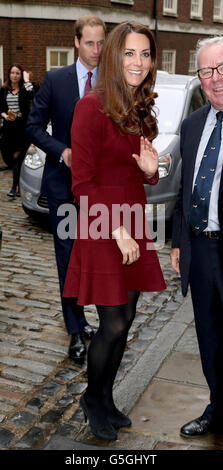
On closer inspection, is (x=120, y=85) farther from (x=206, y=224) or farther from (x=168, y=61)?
(x=168, y=61)

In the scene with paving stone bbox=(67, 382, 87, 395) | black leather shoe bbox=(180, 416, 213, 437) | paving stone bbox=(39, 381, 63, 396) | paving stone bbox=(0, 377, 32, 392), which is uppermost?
black leather shoe bbox=(180, 416, 213, 437)

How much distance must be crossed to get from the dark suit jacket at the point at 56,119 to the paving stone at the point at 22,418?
145 centimetres

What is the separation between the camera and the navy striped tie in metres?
3.08

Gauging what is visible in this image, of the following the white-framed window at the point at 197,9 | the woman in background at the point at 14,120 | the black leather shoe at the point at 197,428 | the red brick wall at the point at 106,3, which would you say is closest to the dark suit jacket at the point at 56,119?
the black leather shoe at the point at 197,428

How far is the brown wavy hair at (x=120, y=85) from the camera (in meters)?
2.91

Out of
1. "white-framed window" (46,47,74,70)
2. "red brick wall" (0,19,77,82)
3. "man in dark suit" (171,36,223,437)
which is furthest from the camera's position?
Answer: "white-framed window" (46,47,74,70)

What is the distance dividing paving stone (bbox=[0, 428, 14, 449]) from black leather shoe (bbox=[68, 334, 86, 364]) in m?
0.97

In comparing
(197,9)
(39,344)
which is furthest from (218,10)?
(39,344)

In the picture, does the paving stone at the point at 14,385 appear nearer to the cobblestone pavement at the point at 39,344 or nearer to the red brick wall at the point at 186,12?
the cobblestone pavement at the point at 39,344

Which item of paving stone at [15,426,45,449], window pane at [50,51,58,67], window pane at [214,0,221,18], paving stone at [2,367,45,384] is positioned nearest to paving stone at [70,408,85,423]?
paving stone at [15,426,45,449]

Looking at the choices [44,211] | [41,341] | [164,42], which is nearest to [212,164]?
[41,341]

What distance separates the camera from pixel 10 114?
10078mm

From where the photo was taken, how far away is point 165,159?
7559mm

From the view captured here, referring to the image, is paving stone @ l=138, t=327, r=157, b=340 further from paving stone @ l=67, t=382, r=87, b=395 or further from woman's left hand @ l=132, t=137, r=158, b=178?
woman's left hand @ l=132, t=137, r=158, b=178
